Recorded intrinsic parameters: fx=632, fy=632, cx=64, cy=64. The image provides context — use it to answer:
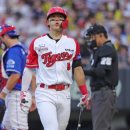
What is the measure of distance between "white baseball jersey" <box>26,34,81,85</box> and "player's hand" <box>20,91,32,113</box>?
1.43 ft

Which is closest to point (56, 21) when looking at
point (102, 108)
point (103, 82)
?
point (103, 82)

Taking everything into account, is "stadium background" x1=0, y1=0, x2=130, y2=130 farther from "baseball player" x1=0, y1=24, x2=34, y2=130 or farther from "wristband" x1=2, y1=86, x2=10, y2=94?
"wristband" x1=2, y1=86, x2=10, y2=94

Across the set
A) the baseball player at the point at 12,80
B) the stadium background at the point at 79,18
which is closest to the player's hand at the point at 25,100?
the baseball player at the point at 12,80

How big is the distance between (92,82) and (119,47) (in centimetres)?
541

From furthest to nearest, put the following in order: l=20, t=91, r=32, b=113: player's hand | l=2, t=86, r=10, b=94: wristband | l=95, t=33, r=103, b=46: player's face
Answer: l=95, t=33, r=103, b=46: player's face < l=2, t=86, r=10, b=94: wristband < l=20, t=91, r=32, b=113: player's hand

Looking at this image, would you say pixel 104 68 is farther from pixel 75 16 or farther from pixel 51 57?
pixel 75 16

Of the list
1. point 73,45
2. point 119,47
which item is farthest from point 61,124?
point 119,47

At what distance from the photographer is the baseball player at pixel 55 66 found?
8.28 m

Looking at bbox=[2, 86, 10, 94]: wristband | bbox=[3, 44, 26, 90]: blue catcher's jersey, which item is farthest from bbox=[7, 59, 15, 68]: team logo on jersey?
bbox=[2, 86, 10, 94]: wristband

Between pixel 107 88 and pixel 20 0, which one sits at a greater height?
pixel 20 0

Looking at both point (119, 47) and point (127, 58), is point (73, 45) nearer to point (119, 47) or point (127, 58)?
point (127, 58)

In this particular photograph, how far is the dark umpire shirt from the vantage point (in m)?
9.40

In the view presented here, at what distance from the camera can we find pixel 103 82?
9.53 m

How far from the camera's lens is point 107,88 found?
954cm
